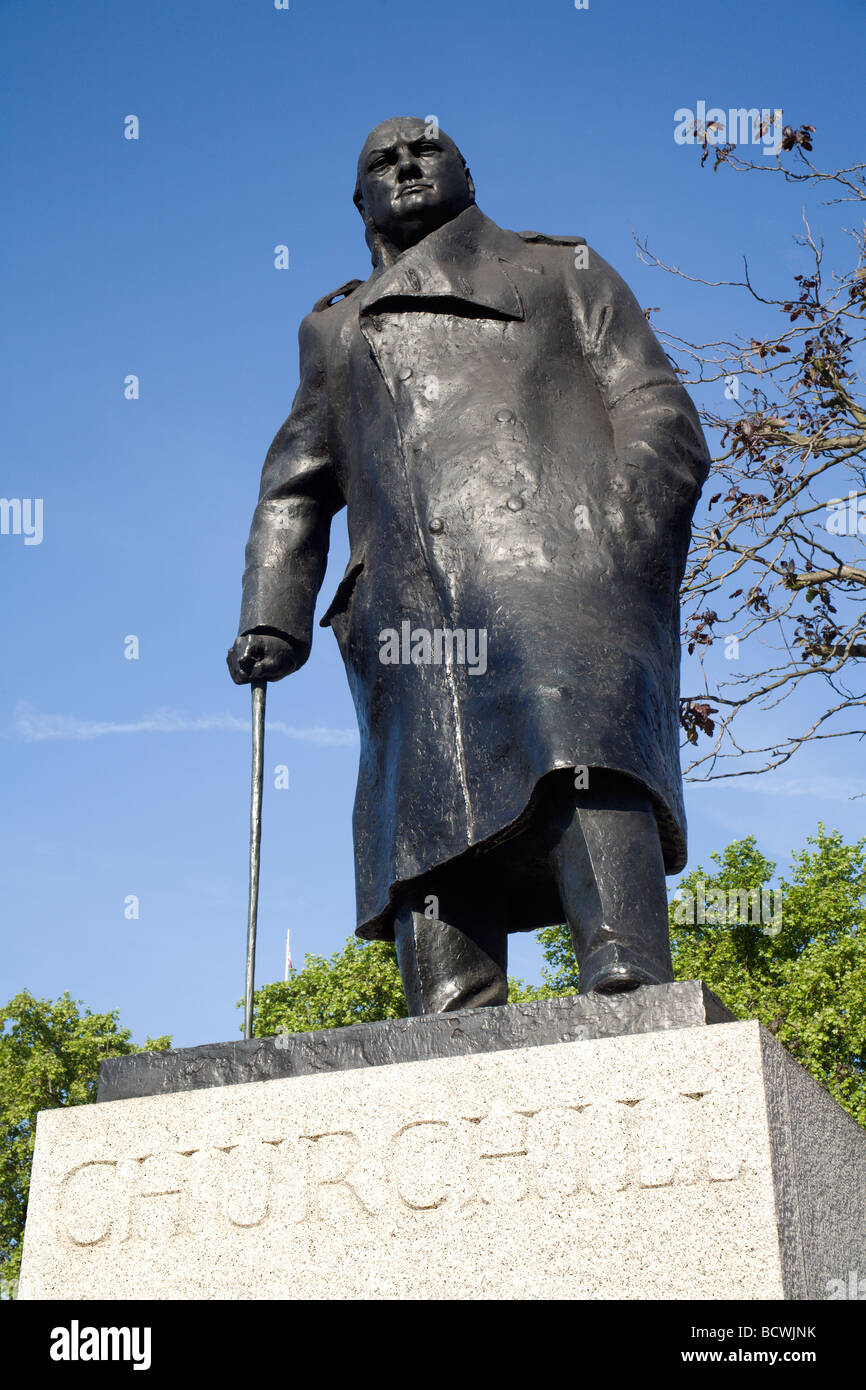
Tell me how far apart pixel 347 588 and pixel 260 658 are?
405mm

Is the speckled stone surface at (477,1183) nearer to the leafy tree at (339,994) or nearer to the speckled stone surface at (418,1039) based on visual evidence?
the speckled stone surface at (418,1039)

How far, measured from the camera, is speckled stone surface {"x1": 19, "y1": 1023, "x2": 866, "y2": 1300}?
322 cm

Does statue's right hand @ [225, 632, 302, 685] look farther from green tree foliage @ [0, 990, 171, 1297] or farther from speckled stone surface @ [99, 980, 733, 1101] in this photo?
green tree foliage @ [0, 990, 171, 1297]

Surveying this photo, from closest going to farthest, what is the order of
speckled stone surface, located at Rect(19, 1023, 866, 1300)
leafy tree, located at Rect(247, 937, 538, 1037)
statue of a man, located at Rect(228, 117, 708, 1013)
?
1. speckled stone surface, located at Rect(19, 1023, 866, 1300)
2. statue of a man, located at Rect(228, 117, 708, 1013)
3. leafy tree, located at Rect(247, 937, 538, 1037)

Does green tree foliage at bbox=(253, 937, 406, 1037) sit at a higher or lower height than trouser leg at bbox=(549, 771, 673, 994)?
higher

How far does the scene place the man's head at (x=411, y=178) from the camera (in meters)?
5.21

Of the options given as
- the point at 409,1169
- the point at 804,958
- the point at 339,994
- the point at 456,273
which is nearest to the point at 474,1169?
the point at 409,1169

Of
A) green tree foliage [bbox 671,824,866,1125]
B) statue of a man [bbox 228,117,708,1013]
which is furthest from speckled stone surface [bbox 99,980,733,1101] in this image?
green tree foliage [bbox 671,824,866,1125]

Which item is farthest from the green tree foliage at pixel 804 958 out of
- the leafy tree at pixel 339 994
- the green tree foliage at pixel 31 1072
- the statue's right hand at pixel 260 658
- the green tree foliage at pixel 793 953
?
the statue's right hand at pixel 260 658

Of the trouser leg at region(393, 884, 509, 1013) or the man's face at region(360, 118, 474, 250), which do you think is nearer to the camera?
the trouser leg at region(393, 884, 509, 1013)

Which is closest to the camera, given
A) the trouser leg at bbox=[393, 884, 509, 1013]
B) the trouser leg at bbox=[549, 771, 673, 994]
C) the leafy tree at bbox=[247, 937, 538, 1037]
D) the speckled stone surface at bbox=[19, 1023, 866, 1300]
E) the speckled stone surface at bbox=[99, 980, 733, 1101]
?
the speckled stone surface at bbox=[19, 1023, 866, 1300]

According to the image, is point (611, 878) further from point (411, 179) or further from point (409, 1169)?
point (411, 179)

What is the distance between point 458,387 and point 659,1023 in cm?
221

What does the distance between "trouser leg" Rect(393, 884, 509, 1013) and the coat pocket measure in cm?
106
